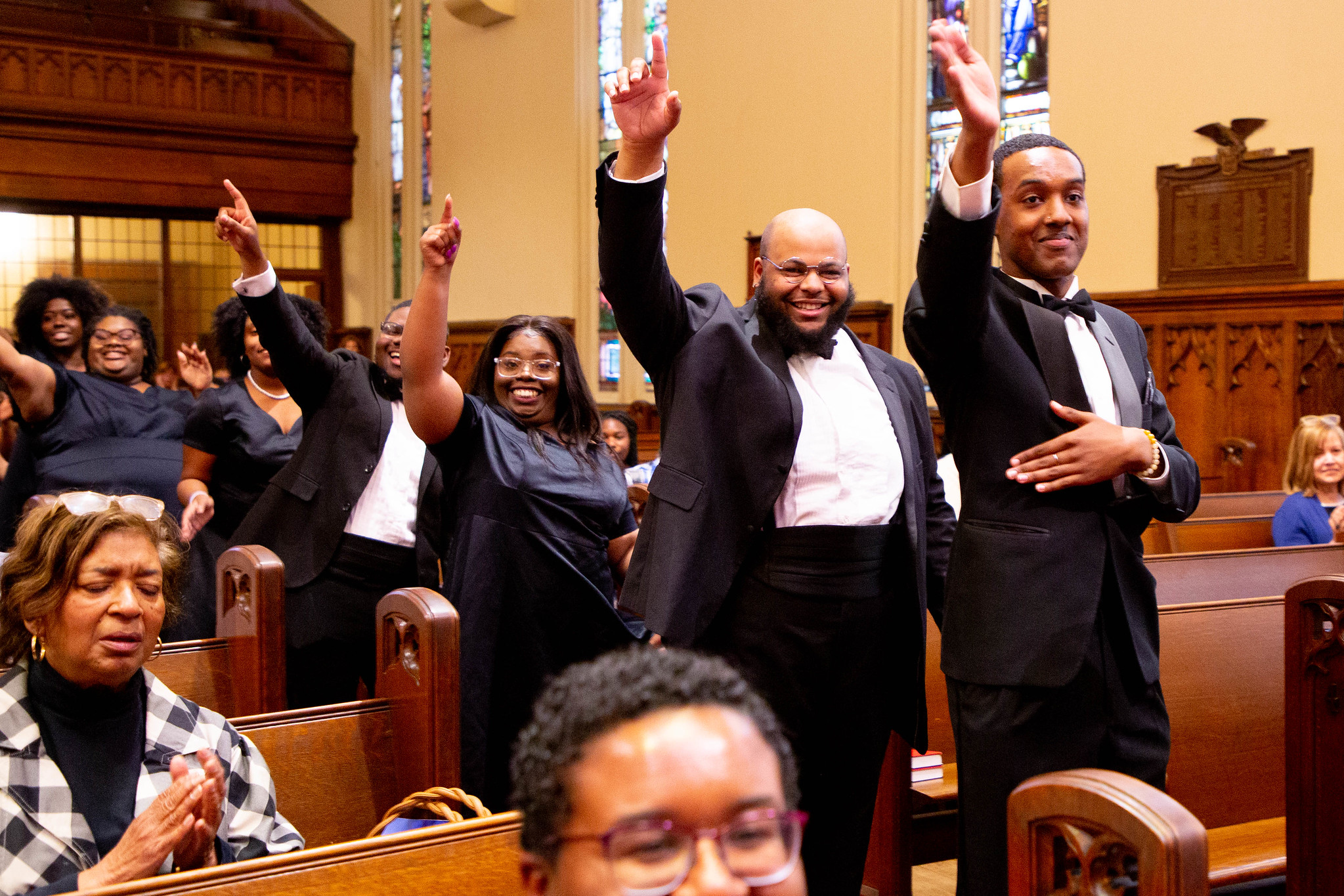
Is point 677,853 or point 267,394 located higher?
point 267,394

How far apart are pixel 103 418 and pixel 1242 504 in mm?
4845

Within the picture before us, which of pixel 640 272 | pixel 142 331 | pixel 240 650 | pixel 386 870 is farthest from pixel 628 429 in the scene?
pixel 386 870

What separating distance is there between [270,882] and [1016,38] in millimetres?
7998

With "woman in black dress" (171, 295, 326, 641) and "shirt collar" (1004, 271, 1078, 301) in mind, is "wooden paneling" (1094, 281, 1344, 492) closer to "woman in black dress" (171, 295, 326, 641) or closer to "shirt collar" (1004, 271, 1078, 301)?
"woman in black dress" (171, 295, 326, 641)

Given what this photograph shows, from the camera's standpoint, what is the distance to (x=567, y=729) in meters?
0.91

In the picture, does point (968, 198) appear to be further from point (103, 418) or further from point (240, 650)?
point (103, 418)

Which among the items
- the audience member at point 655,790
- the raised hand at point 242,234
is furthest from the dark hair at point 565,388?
the audience member at point 655,790

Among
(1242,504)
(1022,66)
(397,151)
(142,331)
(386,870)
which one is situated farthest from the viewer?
(397,151)

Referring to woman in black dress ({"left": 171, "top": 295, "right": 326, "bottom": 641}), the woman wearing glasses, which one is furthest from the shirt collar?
the woman wearing glasses

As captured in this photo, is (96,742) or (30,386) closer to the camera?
(96,742)

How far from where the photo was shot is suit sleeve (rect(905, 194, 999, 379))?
5.81 feet

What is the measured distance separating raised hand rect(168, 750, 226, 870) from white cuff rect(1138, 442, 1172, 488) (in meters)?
1.35

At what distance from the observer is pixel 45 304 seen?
14.9 feet

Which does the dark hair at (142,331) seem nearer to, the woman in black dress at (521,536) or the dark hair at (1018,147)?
the woman in black dress at (521,536)
